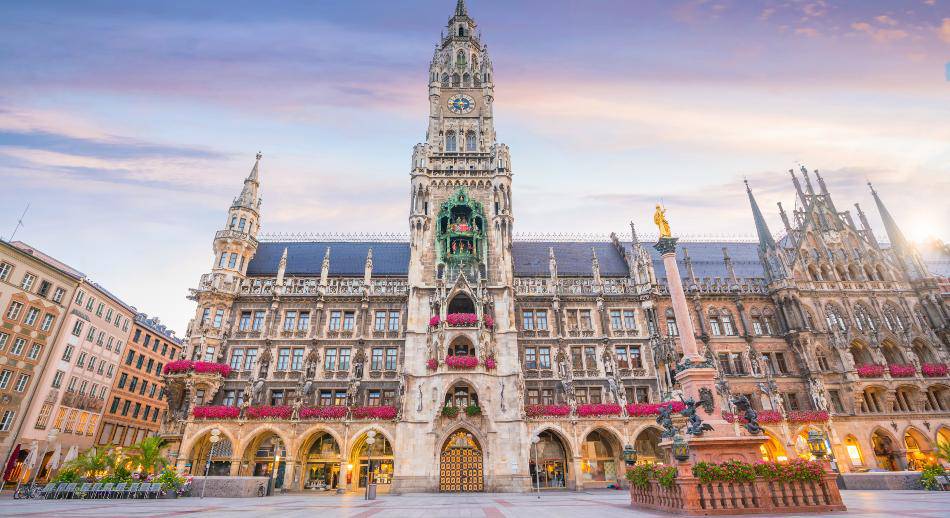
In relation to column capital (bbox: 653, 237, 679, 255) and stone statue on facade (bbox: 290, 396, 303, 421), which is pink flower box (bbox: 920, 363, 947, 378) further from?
stone statue on facade (bbox: 290, 396, 303, 421)

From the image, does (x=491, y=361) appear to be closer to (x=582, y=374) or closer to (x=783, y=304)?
(x=582, y=374)

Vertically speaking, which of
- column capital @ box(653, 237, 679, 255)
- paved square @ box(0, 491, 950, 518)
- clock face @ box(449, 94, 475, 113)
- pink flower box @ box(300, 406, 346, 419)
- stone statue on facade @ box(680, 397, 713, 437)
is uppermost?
clock face @ box(449, 94, 475, 113)

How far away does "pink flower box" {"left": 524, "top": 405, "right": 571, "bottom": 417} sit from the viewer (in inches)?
1359

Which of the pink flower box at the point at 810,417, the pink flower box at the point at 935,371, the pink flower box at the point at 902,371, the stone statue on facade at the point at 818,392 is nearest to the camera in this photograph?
the pink flower box at the point at 810,417

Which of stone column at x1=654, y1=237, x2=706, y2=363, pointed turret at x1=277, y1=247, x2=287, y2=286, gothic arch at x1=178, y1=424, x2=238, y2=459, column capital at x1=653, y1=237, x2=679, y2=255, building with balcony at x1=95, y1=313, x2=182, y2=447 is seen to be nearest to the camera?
stone column at x1=654, y1=237, x2=706, y2=363

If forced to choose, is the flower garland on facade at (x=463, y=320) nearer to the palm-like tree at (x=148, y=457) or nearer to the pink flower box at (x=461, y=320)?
the pink flower box at (x=461, y=320)

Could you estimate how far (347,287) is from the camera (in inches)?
1622

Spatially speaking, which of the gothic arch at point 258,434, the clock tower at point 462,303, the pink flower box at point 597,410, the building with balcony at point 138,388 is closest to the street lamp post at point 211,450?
the gothic arch at point 258,434

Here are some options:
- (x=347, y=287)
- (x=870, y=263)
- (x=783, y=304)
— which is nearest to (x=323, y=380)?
(x=347, y=287)

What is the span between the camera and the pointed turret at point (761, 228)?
45.0m

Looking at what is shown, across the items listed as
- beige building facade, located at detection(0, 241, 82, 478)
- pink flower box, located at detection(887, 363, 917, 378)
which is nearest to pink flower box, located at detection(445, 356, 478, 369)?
beige building facade, located at detection(0, 241, 82, 478)

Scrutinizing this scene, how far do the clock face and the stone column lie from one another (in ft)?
101

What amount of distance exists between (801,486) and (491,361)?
74.7 ft

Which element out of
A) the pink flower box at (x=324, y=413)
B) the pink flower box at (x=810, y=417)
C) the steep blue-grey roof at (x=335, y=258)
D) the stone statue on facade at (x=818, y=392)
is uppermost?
the steep blue-grey roof at (x=335, y=258)
